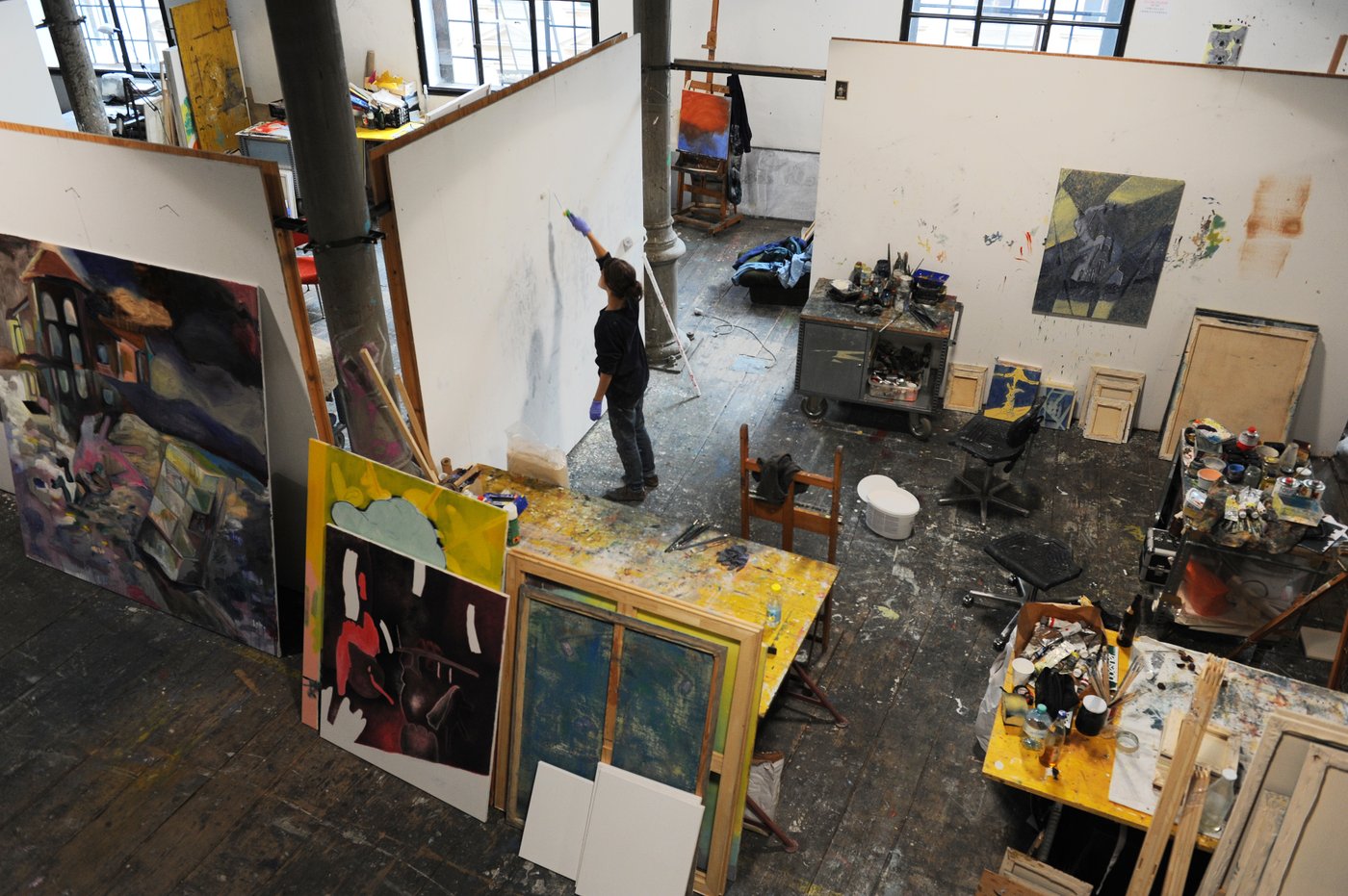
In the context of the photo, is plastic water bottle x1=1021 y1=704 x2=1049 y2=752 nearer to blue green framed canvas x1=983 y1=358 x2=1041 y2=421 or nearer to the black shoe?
the black shoe

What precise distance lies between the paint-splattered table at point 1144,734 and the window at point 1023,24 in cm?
655

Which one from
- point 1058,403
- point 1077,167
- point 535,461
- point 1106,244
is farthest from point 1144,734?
point 1077,167

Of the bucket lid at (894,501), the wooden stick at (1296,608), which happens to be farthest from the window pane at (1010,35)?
the wooden stick at (1296,608)

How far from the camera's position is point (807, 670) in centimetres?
480

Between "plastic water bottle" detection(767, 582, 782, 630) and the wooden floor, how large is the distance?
0.59 meters

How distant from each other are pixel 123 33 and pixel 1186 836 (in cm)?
1253

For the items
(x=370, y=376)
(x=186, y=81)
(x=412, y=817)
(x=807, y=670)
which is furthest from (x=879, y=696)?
(x=186, y=81)

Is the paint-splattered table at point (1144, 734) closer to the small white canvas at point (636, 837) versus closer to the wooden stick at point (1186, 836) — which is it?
the wooden stick at point (1186, 836)

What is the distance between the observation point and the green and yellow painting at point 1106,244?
20.3ft

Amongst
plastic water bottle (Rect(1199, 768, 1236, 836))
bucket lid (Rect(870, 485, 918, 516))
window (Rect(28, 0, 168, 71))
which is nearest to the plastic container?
plastic water bottle (Rect(1199, 768, 1236, 836))

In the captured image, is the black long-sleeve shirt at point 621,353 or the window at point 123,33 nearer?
the black long-sleeve shirt at point 621,353

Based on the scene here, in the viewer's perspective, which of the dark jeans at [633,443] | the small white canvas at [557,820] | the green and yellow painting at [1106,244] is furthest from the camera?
the green and yellow painting at [1106,244]

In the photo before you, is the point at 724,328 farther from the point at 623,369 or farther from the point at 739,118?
the point at 623,369

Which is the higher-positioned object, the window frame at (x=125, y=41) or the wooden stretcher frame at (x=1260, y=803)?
the window frame at (x=125, y=41)
